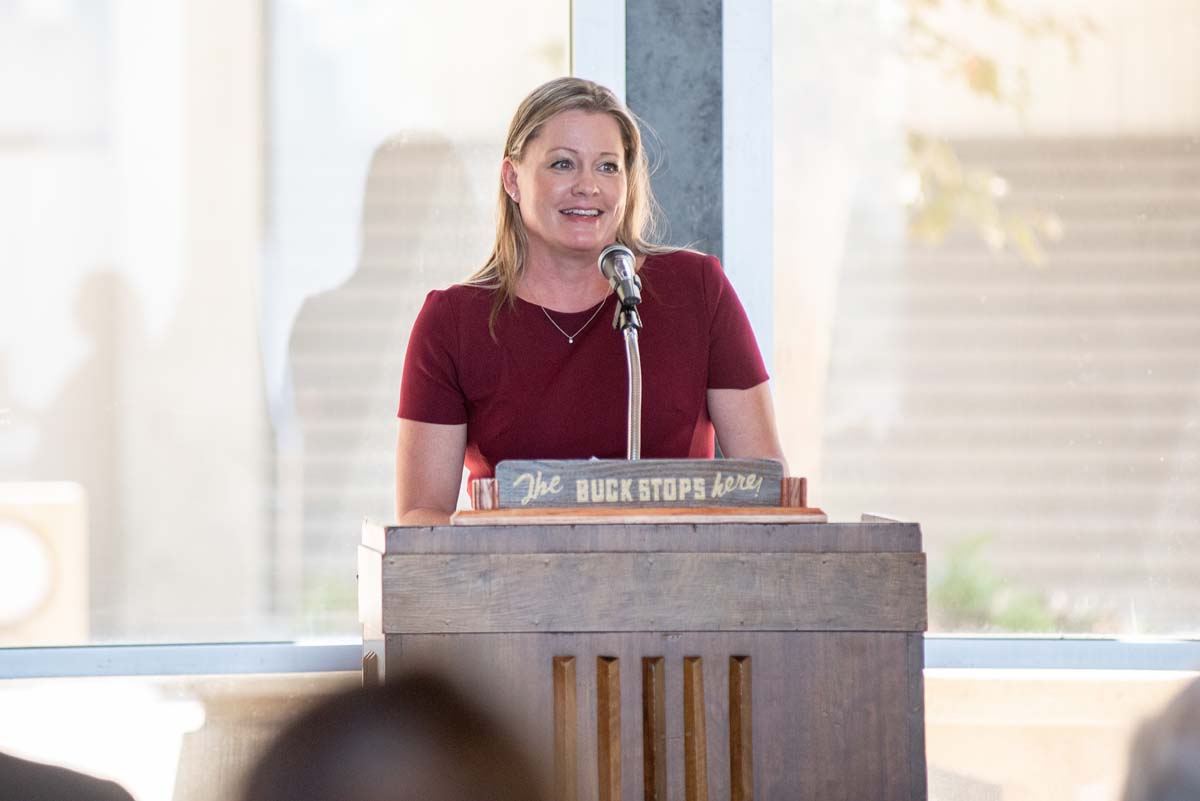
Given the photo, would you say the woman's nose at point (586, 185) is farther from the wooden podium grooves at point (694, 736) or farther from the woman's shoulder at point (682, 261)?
the wooden podium grooves at point (694, 736)

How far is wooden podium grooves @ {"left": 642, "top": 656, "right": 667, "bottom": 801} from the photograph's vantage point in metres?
1.45

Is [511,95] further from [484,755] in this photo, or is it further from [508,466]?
[484,755]

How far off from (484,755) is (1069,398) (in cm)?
261

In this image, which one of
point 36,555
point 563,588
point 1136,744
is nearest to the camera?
point 1136,744

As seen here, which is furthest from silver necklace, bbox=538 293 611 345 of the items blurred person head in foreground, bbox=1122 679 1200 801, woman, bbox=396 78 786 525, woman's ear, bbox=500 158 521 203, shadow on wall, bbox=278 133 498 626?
blurred person head in foreground, bbox=1122 679 1200 801

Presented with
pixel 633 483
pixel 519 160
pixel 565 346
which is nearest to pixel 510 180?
pixel 519 160

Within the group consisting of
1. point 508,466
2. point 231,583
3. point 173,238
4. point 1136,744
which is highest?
point 173,238

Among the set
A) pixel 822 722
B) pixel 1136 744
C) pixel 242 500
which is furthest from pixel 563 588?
pixel 242 500

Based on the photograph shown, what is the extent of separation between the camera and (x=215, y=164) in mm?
2992

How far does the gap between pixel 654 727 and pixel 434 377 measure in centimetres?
106

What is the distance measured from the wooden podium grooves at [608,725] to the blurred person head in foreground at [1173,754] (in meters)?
0.71

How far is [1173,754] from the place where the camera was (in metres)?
0.75

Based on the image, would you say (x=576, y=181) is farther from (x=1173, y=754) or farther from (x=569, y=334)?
(x=1173, y=754)

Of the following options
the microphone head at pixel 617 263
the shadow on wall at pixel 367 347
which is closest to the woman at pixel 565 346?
the microphone head at pixel 617 263
